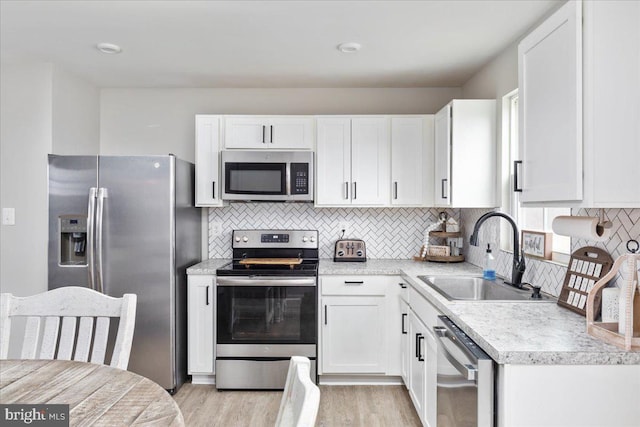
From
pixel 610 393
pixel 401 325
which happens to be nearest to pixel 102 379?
pixel 610 393

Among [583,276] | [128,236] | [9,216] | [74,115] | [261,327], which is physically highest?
[74,115]

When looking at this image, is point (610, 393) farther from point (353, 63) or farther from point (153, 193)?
point (153, 193)

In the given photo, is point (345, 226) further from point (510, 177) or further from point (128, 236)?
point (128, 236)

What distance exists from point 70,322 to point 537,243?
232 cm

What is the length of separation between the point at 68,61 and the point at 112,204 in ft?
3.64

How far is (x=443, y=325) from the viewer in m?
1.88

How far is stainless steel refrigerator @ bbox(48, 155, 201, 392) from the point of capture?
2.90m

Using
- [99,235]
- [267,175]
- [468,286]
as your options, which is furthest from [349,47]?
[99,235]

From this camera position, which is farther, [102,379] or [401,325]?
[401,325]

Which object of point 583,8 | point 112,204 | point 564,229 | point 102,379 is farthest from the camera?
point 112,204

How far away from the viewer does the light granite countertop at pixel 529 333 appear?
1314 millimetres

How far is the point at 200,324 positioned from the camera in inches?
122

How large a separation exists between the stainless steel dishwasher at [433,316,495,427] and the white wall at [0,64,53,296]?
278 centimetres

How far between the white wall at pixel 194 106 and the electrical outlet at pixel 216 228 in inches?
24.0
